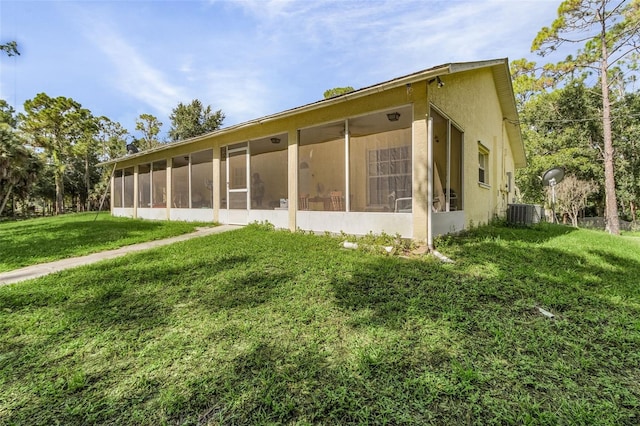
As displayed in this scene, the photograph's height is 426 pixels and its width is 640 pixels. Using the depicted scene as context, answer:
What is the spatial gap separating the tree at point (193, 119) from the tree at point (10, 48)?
61.7 feet

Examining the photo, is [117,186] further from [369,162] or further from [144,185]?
[369,162]

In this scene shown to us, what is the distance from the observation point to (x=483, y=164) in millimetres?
9789

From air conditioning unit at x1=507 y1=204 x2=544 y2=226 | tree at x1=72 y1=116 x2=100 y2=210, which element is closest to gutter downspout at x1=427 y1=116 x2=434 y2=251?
air conditioning unit at x1=507 y1=204 x2=544 y2=226

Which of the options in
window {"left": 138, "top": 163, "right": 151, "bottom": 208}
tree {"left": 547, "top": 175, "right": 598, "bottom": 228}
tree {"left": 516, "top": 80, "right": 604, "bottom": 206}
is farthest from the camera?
tree {"left": 547, "top": 175, "right": 598, "bottom": 228}

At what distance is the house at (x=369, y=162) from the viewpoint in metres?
5.61

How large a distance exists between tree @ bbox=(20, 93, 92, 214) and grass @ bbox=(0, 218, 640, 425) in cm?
2924

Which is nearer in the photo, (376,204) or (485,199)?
(376,204)

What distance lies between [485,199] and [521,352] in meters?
8.18

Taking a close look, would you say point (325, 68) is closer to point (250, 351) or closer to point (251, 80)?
point (251, 80)

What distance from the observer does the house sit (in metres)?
5.61

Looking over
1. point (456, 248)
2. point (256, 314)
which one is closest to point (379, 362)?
point (256, 314)

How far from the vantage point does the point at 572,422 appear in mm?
1747

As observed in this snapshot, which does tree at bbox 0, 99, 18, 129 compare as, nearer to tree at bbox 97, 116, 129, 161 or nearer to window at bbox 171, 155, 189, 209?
tree at bbox 97, 116, 129, 161

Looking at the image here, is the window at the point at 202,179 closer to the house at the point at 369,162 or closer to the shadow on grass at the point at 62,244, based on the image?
the house at the point at 369,162
